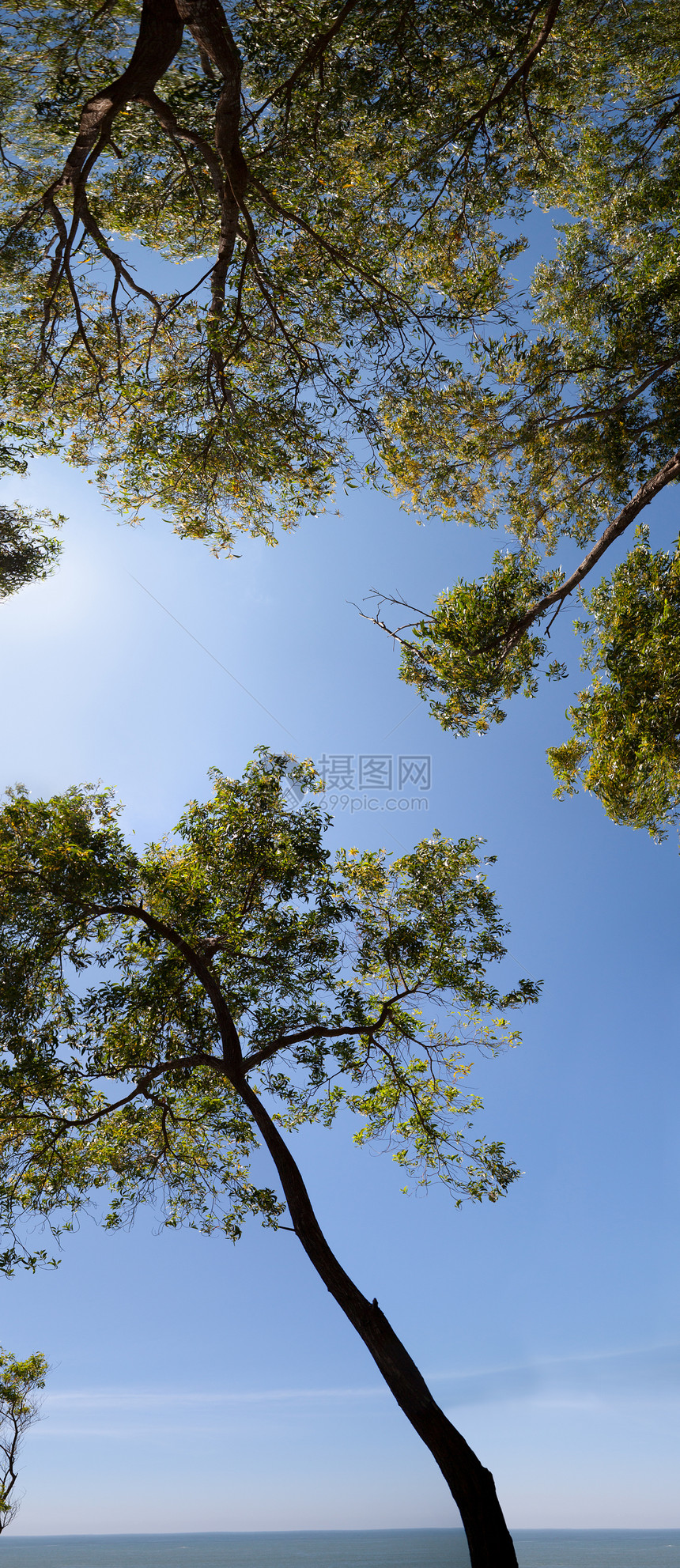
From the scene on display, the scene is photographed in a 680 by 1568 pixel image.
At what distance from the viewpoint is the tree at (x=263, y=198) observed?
6523 millimetres

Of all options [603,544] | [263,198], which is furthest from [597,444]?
[263,198]

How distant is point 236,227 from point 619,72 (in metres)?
5.07

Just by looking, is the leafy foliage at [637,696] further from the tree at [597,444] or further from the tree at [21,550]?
the tree at [21,550]

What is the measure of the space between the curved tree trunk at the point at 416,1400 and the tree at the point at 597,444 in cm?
567

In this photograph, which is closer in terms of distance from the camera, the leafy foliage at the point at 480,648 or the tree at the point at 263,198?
the tree at the point at 263,198

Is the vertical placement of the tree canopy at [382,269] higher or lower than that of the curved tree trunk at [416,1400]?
higher

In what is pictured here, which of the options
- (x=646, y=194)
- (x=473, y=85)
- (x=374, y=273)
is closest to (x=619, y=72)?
(x=646, y=194)

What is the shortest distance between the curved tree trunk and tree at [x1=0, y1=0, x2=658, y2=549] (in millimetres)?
7729

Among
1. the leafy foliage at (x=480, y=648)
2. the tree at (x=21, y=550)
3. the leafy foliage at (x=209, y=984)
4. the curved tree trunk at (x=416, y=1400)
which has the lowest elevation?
the curved tree trunk at (x=416, y=1400)

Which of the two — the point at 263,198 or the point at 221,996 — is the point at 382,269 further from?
the point at 221,996

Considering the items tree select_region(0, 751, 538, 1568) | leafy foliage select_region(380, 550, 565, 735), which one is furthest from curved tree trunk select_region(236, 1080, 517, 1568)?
leafy foliage select_region(380, 550, 565, 735)

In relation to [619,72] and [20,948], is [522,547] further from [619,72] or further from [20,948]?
[20,948]

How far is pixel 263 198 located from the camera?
23.8 feet

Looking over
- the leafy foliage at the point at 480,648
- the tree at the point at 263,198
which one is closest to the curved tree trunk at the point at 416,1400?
the leafy foliage at the point at 480,648
